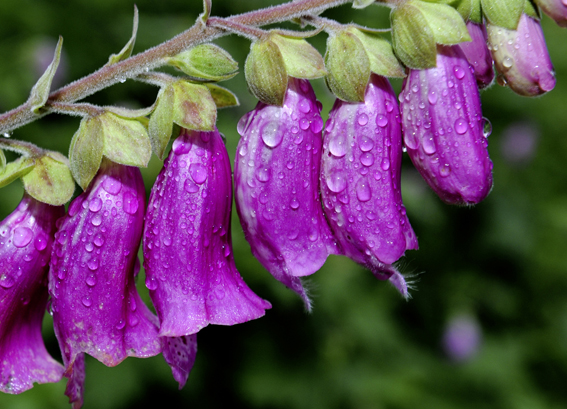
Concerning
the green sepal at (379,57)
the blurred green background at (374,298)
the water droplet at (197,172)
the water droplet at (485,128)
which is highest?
the green sepal at (379,57)

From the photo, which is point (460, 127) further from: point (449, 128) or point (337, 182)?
point (337, 182)

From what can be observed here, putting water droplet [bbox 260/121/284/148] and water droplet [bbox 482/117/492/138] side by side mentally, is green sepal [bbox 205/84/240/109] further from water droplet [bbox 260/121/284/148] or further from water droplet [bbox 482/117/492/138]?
water droplet [bbox 482/117/492/138]

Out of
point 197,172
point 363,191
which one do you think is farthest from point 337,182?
point 197,172

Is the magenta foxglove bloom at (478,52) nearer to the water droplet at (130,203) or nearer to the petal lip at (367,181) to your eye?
the petal lip at (367,181)

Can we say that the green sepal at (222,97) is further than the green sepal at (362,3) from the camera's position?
Yes

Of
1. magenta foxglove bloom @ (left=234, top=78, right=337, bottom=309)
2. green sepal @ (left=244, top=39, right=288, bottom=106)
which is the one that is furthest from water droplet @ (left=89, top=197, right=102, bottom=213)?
green sepal @ (left=244, top=39, right=288, bottom=106)

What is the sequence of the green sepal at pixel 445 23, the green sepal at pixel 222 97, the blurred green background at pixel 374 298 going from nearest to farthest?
1. the green sepal at pixel 445 23
2. the green sepal at pixel 222 97
3. the blurred green background at pixel 374 298

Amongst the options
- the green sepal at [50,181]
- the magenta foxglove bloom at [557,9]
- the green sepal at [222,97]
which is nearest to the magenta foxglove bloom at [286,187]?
the green sepal at [222,97]
